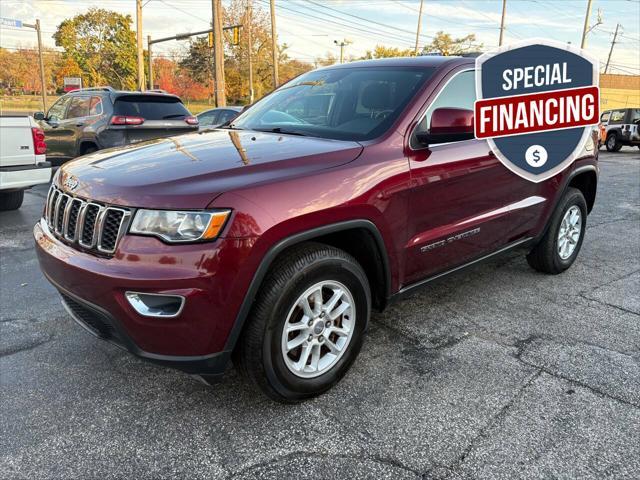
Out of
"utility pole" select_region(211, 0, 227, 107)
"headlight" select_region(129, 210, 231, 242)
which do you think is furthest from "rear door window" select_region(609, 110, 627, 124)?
"headlight" select_region(129, 210, 231, 242)

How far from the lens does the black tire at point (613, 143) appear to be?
21.3 m

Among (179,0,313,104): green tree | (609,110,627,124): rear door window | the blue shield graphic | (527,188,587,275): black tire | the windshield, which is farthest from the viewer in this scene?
(179,0,313,104): green tree

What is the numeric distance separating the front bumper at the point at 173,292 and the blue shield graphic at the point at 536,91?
7.37 ft

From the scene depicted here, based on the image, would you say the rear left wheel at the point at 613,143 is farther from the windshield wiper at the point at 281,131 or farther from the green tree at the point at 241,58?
the green tree at the point at 241,58

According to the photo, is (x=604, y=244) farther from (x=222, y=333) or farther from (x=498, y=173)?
(x=222, y=333)

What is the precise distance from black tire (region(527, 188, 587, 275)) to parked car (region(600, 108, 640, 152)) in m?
18.9

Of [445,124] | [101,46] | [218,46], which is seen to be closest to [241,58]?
[101,46]

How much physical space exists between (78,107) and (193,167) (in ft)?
26.0

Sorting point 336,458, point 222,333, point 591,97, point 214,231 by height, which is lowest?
point 336,458

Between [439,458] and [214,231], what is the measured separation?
4.68 feet

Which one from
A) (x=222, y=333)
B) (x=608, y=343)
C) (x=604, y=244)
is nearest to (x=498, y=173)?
(x=608, y=343)

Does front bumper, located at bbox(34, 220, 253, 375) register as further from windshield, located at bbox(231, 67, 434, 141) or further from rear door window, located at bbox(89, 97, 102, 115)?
rear door window, located at bbox(89, 97, 102, 115)

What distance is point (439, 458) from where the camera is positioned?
2.32 metres

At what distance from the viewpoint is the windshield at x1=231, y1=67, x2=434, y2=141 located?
3160mm
